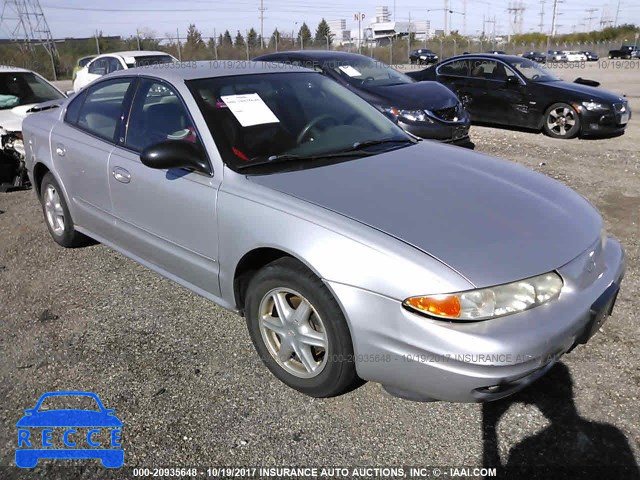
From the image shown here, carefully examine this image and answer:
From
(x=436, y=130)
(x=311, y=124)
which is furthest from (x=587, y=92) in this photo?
(x=311, y=124)

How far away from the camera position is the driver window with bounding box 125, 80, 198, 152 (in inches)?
127

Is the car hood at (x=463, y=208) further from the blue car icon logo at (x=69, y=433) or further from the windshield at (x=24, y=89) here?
the windshield at (x=24, y=89)

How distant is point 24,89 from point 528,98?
808 cm

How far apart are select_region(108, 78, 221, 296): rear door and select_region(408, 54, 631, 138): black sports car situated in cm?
790

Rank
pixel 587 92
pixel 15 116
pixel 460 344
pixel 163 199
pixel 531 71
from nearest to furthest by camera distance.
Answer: pixel 460 344
pixel 163 199
pixel 15 116
pixel 587 92
pixel 531 71

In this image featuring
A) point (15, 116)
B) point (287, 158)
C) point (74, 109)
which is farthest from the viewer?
point (15, 116)

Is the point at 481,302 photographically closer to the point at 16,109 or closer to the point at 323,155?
the point at 323,155

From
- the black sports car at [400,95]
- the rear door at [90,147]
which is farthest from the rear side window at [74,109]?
the black sports car at [400,95]

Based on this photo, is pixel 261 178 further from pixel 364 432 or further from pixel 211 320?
pixel 364 432

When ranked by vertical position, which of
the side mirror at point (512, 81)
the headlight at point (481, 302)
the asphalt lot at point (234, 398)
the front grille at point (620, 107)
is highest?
the side mirror at point (512, 81)

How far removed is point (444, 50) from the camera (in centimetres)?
4900

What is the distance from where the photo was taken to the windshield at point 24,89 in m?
7.27

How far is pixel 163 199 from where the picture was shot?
316cm

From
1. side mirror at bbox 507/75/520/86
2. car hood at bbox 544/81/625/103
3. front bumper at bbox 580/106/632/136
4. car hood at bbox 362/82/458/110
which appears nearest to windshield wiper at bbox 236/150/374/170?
car hood at bbox 362/82/458/110
